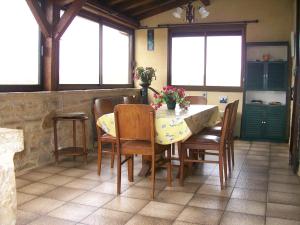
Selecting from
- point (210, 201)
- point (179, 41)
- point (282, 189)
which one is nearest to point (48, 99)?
point (210, 201)

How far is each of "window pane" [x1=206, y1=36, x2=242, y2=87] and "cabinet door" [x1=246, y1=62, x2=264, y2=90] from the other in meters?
0.37

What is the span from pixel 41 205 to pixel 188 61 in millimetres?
5013

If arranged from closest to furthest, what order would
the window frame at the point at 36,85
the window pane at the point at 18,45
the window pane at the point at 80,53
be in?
the window pane at the point at 18,45
the window frame at the point at 36,85
the window pane at the point at 80,53

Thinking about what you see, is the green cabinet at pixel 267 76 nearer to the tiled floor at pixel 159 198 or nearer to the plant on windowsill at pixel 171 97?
the tiled floor at pixel 159 198

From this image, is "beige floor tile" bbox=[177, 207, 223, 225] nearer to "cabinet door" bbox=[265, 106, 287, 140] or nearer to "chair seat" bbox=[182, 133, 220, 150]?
"chair seat" bbox=[182, 133, 220, 150]

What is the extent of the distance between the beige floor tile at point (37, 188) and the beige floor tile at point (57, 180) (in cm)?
11

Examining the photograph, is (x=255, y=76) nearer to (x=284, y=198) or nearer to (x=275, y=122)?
(x=275, y=122)

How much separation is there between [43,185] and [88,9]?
3.17 m

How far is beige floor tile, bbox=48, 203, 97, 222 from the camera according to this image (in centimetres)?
277

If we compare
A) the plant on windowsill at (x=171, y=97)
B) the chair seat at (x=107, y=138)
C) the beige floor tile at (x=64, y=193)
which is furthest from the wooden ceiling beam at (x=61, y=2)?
the beige floor tile at (x=64, y=193)

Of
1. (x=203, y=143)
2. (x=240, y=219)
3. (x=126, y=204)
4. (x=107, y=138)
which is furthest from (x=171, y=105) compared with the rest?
(x=240, y=219)

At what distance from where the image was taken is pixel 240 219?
2.76 meters

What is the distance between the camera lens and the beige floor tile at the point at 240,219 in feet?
8.80

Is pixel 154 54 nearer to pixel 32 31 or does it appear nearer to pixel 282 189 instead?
pixel 32 31
